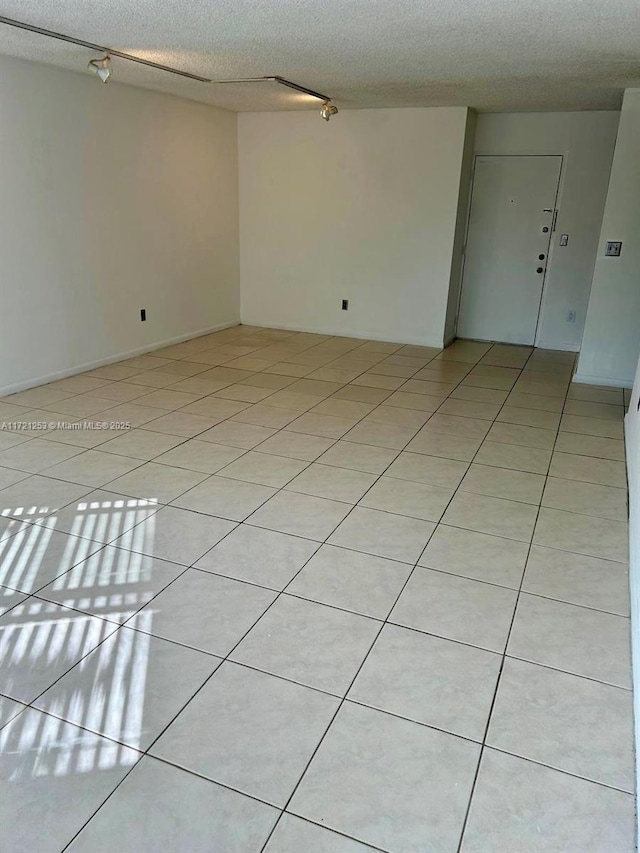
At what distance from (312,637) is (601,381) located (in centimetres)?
414

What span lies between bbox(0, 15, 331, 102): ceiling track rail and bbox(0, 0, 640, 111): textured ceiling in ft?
0.23

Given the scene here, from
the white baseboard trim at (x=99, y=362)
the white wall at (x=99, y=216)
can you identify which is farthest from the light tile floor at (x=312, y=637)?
the white wall at (x=99, y=216)

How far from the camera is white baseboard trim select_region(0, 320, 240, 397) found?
465 centimetres

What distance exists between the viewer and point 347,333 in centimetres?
697

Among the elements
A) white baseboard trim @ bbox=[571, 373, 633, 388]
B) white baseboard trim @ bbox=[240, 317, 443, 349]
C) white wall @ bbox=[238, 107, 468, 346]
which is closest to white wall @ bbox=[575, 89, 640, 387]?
white baseboard trim @ bbox=[571, 373, 633, 388]

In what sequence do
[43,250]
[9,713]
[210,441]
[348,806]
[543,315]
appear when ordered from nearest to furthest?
[348,806], [9,713], [210,441], [43,250], [543,315]

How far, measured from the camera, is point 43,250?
4.63 metres

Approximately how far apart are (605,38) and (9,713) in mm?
3929

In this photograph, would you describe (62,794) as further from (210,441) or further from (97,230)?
(97,230)

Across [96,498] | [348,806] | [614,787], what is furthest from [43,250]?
[614,787]

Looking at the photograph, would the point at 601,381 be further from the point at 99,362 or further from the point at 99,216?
the point at 99,216

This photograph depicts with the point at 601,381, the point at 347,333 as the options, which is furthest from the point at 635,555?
the point at 347,333

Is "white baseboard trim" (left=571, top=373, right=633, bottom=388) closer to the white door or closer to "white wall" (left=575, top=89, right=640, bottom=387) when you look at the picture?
"white wall" (left=575, top=89, right=640, bottom=387)

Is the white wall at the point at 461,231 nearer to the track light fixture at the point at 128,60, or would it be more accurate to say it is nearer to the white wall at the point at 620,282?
the track light fixture at the point at 128,60
